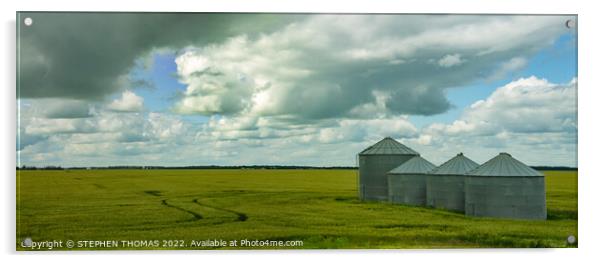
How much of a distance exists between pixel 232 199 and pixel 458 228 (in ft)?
46.4

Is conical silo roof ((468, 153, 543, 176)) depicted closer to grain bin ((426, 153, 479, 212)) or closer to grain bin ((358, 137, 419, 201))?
grain bin ((426, 153, 479, 212))

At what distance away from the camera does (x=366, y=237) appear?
19297 mm

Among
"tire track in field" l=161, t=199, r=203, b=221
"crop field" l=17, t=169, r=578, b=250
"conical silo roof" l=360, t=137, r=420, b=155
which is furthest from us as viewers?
"conical silo roof" l=360, t=137, r=420, b=155

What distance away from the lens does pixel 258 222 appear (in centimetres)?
2177

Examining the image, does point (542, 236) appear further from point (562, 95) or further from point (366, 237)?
point (366, 237)

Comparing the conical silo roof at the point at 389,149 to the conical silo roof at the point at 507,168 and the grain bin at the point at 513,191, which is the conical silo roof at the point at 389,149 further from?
the grain bin at the point at 513,191

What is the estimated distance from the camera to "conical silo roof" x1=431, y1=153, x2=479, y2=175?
88.2 feet

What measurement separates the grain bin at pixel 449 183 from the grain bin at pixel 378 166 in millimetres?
3172

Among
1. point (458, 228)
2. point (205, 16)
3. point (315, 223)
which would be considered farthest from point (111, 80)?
point (458, 228)

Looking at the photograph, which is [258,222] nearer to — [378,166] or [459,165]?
[459,165]

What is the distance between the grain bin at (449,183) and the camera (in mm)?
26828

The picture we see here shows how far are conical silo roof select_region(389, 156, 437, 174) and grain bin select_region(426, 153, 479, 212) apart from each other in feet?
3.76

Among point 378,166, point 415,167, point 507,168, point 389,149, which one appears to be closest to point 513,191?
point 507,168

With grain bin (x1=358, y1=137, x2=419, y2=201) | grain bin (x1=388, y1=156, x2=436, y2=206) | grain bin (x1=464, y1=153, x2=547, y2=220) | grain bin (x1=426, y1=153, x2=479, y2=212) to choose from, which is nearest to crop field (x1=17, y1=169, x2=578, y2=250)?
grain bin (x1=464, y1=153, x2=547, y2=220)
